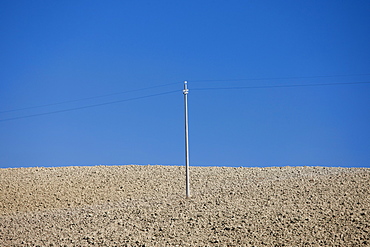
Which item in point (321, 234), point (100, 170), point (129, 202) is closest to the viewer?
point (321, 234)

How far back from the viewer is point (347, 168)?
2727 cm

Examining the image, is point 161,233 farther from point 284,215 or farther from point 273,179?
point 273,179

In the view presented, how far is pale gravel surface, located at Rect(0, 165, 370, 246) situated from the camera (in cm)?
1551

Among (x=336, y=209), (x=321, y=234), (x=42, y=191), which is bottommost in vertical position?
(x=321, y=234)

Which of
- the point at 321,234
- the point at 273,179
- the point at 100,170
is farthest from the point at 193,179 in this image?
the point at 321,234

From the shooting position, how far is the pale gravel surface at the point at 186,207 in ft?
50.9

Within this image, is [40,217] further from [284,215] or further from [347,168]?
[347,168]

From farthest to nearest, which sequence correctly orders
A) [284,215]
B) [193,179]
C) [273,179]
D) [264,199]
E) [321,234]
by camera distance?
1. [193,179]
2. [273,179]
3. [264,199]
4. [284,215]
5. [321,234]

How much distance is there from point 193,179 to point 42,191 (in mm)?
9553

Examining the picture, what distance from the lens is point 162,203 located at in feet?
65.6

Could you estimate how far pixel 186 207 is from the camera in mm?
18625

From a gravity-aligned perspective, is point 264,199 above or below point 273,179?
below

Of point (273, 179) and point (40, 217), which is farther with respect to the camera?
point (273, 179)

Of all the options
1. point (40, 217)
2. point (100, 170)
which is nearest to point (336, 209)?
point (40, 217)
